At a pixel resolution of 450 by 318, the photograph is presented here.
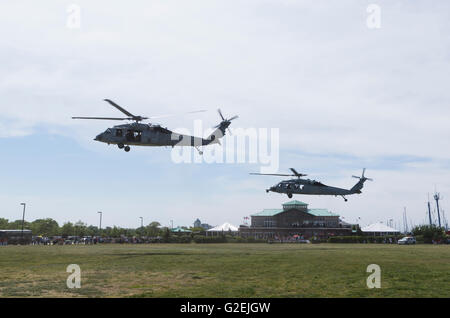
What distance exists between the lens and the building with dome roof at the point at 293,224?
143500 mm

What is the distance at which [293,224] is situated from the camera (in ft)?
483

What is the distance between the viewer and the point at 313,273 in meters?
21.8

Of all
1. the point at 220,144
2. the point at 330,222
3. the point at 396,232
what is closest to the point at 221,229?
the point at 330,222

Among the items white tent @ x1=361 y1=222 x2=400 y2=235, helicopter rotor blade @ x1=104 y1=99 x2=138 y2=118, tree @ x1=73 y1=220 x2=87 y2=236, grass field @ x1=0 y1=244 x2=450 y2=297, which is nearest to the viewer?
grass field @ x1=0 y1=244 x2=450 y2=297

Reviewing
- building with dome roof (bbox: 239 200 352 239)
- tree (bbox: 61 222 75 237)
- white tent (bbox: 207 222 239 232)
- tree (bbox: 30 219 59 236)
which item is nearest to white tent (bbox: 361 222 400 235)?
building with dome roof (bbox: 239 200 352 239)

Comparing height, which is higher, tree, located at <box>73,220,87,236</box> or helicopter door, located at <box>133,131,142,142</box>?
helicopter door, located at <box>133,131,142,142</box>

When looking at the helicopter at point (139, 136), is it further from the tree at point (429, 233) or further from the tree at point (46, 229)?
the tree at point (46, 229)

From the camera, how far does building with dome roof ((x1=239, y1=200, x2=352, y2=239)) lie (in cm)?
14350

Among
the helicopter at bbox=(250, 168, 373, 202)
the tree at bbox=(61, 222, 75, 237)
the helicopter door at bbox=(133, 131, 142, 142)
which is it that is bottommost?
the tree at bbox=(61, 222, 75, 237)

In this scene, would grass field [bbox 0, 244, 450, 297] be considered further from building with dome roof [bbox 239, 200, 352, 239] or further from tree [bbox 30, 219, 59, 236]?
tree [bbox 30, 219, 59, 236]

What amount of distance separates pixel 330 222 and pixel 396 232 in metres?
25.5

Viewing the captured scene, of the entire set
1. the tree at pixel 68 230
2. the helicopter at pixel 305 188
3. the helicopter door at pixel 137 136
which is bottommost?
the tree at pixel 68 230

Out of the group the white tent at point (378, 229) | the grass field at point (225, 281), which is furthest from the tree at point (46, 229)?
the grass field at point (225, 281)
